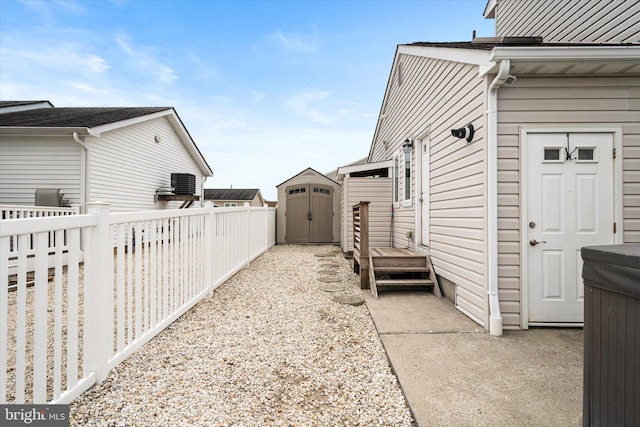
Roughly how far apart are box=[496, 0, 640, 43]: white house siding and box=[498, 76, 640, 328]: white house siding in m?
1.41

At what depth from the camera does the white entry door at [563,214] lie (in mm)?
2957

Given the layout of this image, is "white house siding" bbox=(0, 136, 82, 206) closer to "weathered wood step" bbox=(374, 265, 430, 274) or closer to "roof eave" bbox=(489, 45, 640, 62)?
"weathered wood step" bbox=(374, 265, 430, 274)

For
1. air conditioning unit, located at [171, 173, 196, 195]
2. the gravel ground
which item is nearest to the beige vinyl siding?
the gravel ground

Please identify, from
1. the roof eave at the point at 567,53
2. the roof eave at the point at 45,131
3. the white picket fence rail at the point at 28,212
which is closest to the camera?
the roof eave at the point at 567,53

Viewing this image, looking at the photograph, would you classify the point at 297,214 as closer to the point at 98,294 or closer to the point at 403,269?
the point at 403,269

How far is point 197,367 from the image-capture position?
2.21 m

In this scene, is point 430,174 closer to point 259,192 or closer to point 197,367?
point 197,367

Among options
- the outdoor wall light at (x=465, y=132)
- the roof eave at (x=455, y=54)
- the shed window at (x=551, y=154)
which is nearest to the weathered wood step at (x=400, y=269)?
the outdoor wall light at (x=465, y=132)

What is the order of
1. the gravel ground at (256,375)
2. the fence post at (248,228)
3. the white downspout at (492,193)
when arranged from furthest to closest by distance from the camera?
1. the fence post at (248,228)
2. the white downspout at (492,193)
3. the gravel ground at (256,375)

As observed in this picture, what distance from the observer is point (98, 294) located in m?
1.93

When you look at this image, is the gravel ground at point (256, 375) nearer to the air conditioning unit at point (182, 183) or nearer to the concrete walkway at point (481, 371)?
the concrete walkway at point (481, 371)

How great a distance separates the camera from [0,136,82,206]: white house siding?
7.09 meters

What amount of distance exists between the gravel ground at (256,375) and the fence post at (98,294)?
Result: 0.58 ft

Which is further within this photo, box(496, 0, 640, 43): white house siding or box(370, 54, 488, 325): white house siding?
box(496, 0, 640, 43): white house siding
